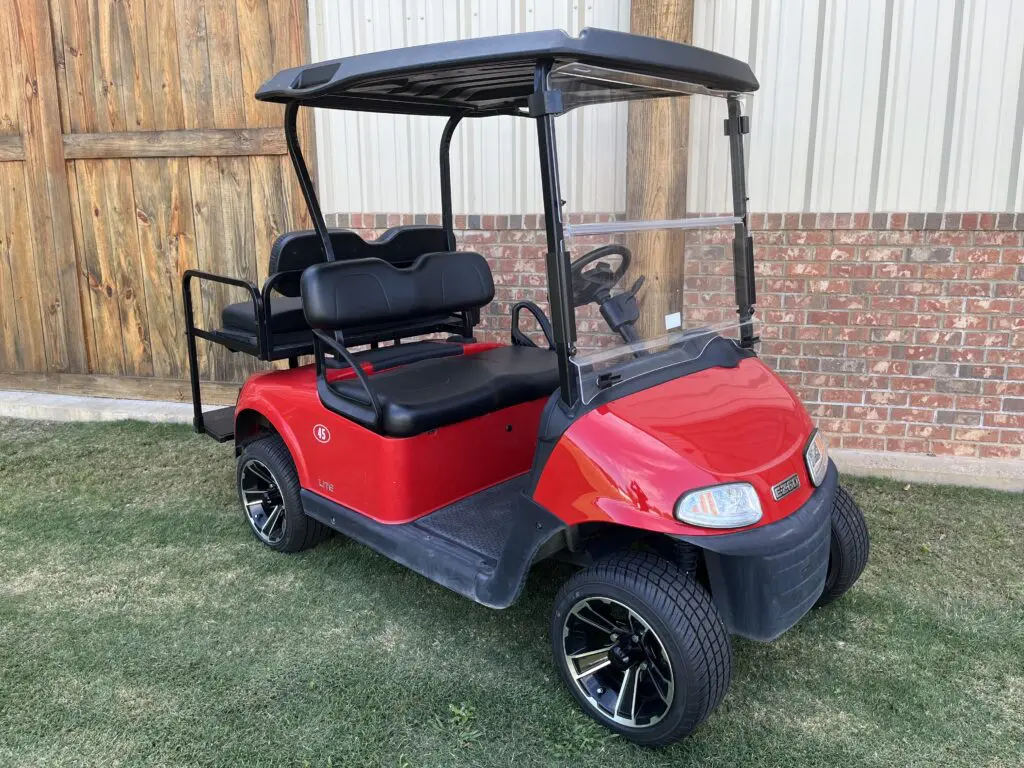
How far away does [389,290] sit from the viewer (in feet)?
10.2

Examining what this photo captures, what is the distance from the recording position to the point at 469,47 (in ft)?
7.11

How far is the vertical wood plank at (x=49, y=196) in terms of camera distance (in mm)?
5195

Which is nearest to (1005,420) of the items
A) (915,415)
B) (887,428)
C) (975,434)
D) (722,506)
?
(975,434)

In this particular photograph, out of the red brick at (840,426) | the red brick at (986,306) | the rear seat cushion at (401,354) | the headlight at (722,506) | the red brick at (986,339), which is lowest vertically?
the red brick at (840,426)

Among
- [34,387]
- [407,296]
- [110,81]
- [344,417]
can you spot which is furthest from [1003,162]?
[34,387]

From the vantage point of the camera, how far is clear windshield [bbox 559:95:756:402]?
92.4 inches

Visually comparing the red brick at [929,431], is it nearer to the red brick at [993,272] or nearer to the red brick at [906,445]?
the red brick at [906,445]

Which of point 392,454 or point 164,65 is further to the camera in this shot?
point 164,65

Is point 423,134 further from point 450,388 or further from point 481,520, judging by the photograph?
point 481,520

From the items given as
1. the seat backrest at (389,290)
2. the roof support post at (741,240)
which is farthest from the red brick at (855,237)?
the seat backrest at (389,290)

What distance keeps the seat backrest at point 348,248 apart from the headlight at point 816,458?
183 cm

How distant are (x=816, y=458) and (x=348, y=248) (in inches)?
77.6

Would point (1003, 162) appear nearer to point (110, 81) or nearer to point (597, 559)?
point (597, 559)

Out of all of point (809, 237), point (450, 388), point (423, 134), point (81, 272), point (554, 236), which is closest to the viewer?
point (554, 236)
